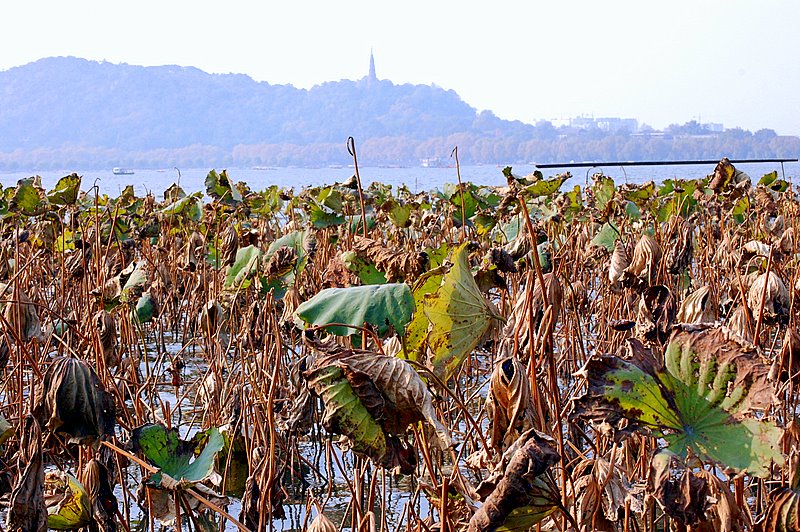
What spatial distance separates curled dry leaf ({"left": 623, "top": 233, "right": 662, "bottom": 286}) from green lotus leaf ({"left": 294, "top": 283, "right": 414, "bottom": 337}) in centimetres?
131

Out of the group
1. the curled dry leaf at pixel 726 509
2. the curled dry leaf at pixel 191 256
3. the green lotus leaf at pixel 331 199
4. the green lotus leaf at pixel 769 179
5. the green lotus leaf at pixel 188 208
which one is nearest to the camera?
the curled dry leaf at pixel 726 509

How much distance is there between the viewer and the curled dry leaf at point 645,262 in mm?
2725

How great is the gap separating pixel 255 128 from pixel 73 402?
5183 inches

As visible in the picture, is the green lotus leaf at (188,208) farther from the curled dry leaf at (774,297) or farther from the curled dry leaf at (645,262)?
the curled dry leaf at (774,297)

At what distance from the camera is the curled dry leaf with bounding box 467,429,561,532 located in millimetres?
1120

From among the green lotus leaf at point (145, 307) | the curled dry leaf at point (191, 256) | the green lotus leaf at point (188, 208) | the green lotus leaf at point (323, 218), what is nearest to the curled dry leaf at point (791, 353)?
the green lotus leaf at point (145, 307)

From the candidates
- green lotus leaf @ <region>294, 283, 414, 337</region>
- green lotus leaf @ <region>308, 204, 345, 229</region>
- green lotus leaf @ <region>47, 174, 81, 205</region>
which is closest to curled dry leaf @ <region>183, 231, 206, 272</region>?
green lotus leaf @ <region>308, 204, 345, 229</region>

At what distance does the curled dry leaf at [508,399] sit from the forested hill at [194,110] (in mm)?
102888

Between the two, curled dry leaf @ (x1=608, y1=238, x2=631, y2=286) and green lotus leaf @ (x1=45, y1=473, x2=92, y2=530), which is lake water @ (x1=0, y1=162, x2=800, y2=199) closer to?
curled dry leaf @ (x1=608, y1=238, x2=631, y2=286)

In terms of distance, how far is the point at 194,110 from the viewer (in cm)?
13775

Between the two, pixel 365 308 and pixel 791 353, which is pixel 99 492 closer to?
pixel 365 308

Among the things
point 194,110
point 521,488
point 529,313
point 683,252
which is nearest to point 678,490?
point 521,488

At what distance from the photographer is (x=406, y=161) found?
295 feet

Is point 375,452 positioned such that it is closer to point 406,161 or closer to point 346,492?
point 346,492
